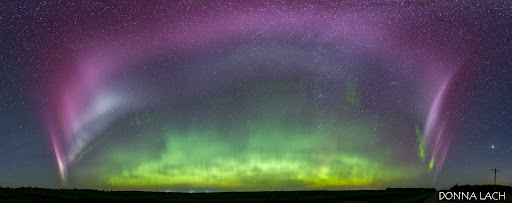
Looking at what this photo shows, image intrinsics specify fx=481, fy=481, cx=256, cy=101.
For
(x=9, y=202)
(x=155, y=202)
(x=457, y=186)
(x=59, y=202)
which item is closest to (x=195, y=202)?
(x=155, y=202)

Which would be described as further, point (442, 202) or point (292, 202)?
point (292, 202)

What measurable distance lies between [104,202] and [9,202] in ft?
50.3

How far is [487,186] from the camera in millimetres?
128500

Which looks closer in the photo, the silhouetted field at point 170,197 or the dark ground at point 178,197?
the dark ground at point 178,197

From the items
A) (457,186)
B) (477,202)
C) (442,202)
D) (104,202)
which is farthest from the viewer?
(457,186)

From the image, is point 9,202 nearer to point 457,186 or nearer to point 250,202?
point 250,202

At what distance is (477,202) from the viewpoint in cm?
4672

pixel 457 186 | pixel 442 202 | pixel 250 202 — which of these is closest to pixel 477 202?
pixel 442 202

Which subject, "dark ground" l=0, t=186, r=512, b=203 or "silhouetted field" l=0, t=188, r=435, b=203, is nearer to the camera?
"dark ground" l=0, t=186, r=512, b=203

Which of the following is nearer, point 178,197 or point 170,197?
point 170,197

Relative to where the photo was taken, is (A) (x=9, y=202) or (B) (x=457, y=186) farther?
(B) (x=457, y=186)

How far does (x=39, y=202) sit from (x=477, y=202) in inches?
1892

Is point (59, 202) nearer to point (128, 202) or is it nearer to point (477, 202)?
point (128, 202)

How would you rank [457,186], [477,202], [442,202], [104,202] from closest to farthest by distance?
[477,202], [442,202], [104,202], [457,186]
